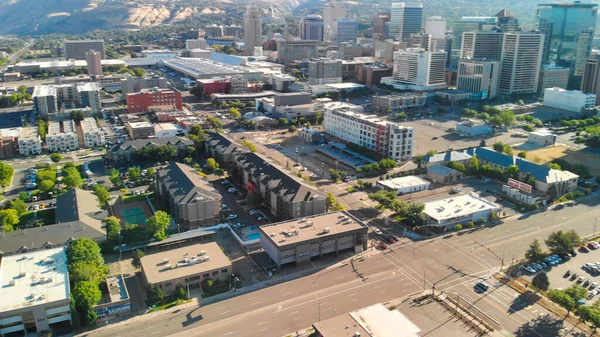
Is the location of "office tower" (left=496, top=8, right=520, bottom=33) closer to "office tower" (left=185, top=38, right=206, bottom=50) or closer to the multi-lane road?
the multi-lane road

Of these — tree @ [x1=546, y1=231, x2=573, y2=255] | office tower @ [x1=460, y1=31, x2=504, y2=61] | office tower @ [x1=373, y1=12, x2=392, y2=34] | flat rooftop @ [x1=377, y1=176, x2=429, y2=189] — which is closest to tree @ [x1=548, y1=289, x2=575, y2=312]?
tree @ [x1=546, y1=231, x2=573, y2=255]

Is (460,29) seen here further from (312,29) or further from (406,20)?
(312,29)

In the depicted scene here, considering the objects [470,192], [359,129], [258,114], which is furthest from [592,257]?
[258,114]

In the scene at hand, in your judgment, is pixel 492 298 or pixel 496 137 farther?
pixel 496 137

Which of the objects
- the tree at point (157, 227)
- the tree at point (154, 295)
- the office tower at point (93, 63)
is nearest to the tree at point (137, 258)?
the tree at point (157, 227)

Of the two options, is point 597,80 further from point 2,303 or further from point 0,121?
point 0,121

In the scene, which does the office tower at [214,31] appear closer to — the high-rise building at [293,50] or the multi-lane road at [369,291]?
the high-rise building at [293,50]
